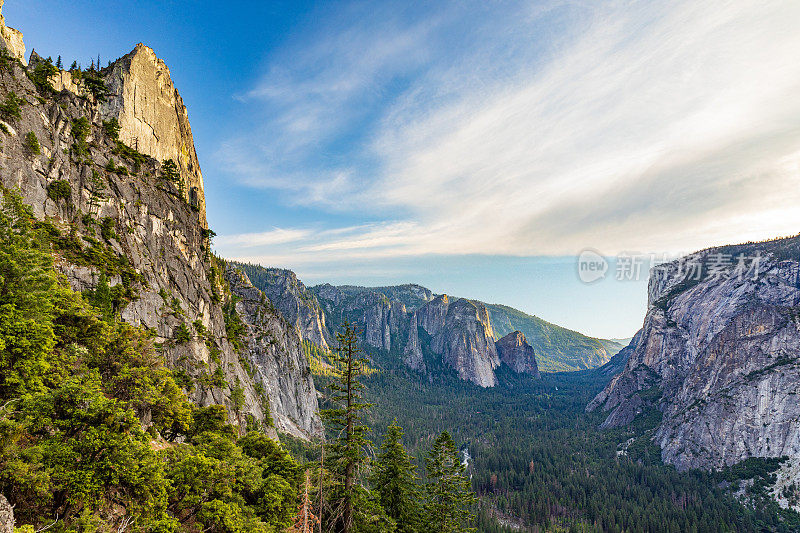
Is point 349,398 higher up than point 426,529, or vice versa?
point 349,398

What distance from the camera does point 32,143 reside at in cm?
5238

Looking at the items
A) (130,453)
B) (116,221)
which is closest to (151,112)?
(116,221)

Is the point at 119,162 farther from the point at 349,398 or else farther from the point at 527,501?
the point at 527,501

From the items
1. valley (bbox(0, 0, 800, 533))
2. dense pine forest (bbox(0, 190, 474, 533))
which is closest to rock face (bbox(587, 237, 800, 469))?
valley (bbox(0, 0, 800, 533))

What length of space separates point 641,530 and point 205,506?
141 meters

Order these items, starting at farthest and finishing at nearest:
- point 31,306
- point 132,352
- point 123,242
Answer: point 123,242 < point 132,352 < point 31,306

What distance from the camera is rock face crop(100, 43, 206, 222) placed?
323 ft

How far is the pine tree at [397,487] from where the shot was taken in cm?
3462

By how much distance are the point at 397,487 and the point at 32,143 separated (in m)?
75.3

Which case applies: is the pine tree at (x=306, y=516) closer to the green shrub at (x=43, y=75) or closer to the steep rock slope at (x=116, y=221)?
the steep rock slope at (x=116, y=221)

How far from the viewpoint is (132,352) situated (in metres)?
26.6

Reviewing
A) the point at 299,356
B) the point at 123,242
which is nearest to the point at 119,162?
the point at 123,242

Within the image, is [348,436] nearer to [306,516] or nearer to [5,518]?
[306,516]

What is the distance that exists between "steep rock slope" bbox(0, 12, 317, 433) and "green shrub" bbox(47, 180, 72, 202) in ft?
0.44
